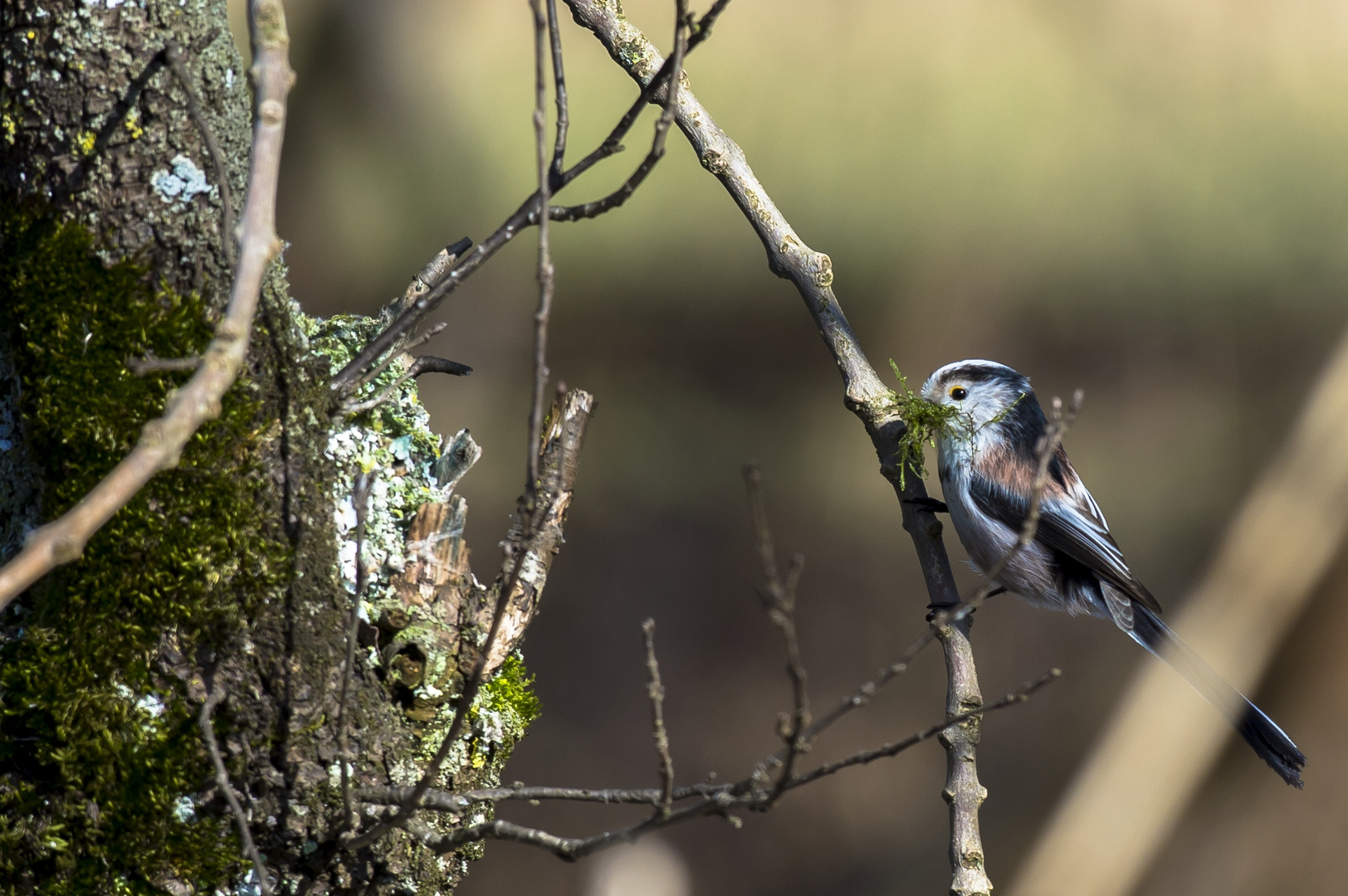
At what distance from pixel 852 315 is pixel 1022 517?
3.80 feet

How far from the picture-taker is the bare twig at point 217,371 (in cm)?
46

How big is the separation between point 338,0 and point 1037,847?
110 inches

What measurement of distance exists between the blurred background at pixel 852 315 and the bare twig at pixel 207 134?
1.76 m

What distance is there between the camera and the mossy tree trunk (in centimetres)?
75

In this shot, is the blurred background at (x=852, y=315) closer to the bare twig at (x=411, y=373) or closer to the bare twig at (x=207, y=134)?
the bare twig at (x=411, y=373)

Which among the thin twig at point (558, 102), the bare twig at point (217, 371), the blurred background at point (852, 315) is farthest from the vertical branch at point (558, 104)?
the blurred background at point (852, 315)

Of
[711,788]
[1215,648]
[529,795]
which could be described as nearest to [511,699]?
[529,795]

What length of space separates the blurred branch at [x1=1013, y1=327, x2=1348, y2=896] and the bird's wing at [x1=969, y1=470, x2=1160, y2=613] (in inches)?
37.6

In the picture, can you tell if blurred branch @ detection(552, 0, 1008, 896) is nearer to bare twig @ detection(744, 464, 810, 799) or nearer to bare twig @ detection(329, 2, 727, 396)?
bare twig @ detection(329, 2, 727, 396)

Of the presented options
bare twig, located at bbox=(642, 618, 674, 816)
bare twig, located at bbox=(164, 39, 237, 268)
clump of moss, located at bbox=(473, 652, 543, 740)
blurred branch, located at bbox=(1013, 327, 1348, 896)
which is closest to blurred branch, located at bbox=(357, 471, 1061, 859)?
bare twig, located at bbox=(642, 618, 674, 816)

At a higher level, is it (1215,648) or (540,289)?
(1215,648)

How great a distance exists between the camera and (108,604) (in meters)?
0.76

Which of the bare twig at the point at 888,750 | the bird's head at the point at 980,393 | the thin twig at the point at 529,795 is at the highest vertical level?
the bird's head at the point at 980,393

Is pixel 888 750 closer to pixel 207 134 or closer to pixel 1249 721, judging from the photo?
pixel 207 134
